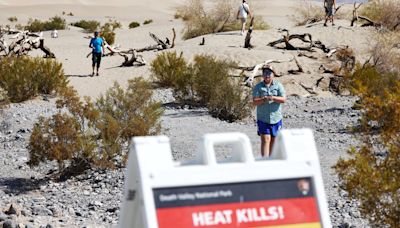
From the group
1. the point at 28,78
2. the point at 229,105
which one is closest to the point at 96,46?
the point at 28,78

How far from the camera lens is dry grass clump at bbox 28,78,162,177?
11.8 meters

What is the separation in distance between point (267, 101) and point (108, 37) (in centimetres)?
2509

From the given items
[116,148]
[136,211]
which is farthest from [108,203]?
[136,211]

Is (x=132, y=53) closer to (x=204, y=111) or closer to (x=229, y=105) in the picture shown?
(x=204, y=111)

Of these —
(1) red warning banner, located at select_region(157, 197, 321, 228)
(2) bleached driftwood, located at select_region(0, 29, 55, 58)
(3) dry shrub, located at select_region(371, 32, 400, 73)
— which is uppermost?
(1) red warning banner, located at select_region(157, 197, 321, 228)

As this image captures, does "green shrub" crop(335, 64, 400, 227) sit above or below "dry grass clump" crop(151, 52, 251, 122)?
above

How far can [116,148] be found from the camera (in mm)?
12141

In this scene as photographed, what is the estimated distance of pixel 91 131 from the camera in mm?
12555


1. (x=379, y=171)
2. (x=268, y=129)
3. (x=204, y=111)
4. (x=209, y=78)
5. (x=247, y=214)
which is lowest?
(x=204, y=111)

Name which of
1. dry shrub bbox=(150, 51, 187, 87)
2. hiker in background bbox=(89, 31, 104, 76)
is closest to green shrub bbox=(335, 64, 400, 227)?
dry shrub bbox=(150, 51, 187, 87)

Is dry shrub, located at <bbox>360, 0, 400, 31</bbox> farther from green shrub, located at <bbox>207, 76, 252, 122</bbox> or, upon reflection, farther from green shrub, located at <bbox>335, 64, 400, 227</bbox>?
green shrub, located at <bbox>335, 64, 400, 227</bbox>

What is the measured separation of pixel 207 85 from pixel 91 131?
21.9 feet

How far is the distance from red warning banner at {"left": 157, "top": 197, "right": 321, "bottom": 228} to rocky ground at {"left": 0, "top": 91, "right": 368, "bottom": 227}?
4.56 metres

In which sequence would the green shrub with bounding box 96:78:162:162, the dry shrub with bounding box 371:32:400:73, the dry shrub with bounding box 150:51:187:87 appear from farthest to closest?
the dry shrub with bounding box 371:32:400:73
the dry shrub with bounding box 150:51:187:87
the green shrub with bounding box 96:78:162:162
